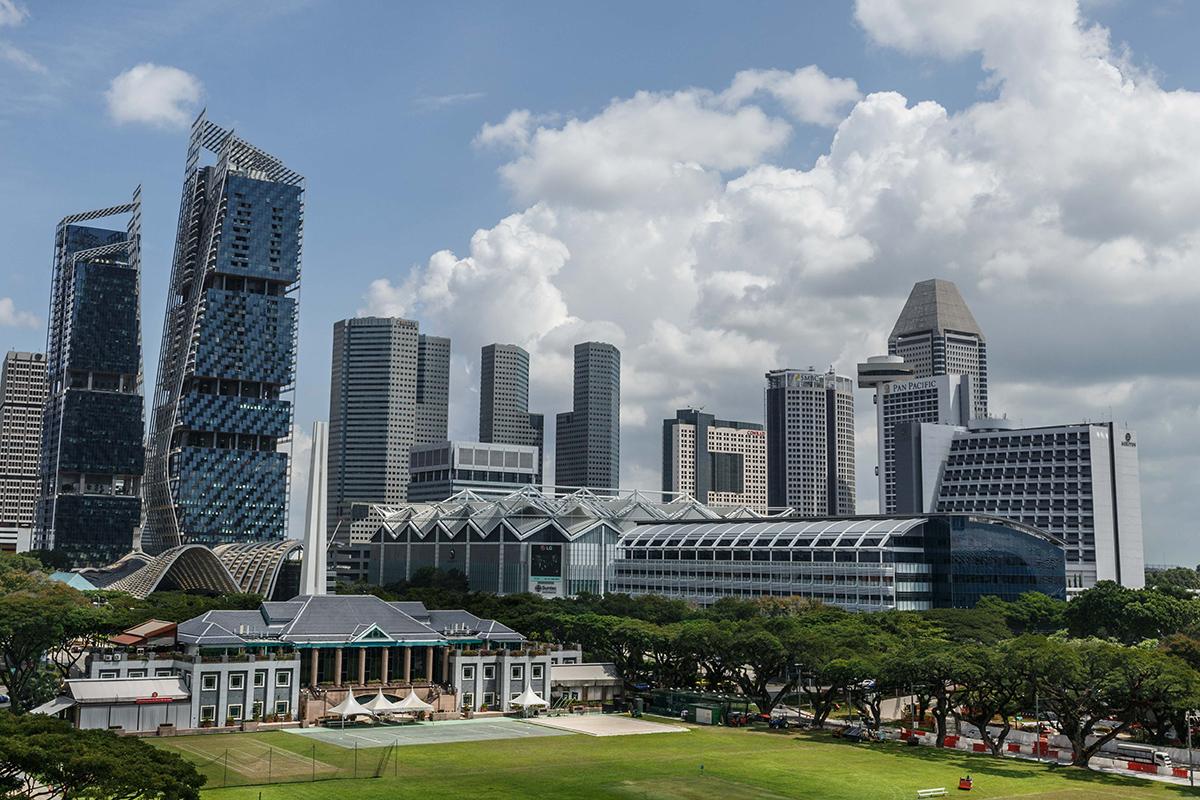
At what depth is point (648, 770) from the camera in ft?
282

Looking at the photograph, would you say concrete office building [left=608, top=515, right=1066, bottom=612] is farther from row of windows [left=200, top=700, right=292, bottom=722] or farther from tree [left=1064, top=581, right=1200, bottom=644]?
row of windows [left=200, top=700, right=292, bottom=722]

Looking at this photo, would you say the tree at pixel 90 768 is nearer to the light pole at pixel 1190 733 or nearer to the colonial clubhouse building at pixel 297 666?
the colonial clubhouse building at pixel 297 666

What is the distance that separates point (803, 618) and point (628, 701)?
2881 cm

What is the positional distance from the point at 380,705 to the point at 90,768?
6207 centimetres

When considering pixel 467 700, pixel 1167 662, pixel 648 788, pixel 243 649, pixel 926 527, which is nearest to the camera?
pixel 648 788

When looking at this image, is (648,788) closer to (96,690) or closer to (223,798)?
(223,798)

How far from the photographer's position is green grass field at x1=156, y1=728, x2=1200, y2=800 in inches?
3009

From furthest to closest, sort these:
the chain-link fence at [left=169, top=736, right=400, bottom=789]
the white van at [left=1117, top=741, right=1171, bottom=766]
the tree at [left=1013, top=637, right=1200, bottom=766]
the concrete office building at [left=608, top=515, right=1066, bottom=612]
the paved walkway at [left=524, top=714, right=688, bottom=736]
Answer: the concrete office building at [left=608, top=515, right=1066, bottom=612]
the paved walkway at [left=524, top=714, right=688, bottom=736]
the white van at [left=1117, top=741, right=1171, bottom=766]
the tree at [left=1013, top=637, right=1200, bottom=766]
the chain-link fence at [left=169, top=736, right=400, bottom=789]

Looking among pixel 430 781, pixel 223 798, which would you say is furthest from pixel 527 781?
pixel 223 798

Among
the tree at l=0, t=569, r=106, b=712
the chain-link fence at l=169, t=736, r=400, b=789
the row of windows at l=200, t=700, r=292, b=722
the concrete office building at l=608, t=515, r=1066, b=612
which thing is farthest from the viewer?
the concrete office building at l=608, t=515, r=1066, b=612

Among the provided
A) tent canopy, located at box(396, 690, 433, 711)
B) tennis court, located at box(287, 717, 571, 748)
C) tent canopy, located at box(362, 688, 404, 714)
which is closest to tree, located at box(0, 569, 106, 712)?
tennis court, located at box(287, 717, 571, 748)

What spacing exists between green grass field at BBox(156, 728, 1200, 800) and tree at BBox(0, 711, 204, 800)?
75.9ft

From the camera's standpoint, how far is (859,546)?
183 meters

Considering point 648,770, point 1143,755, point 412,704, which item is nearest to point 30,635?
point 412,704
